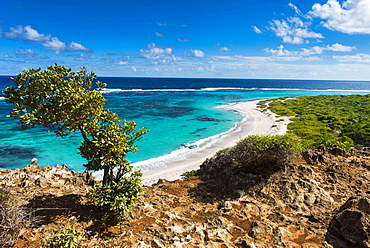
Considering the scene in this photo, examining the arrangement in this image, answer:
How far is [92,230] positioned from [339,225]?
857 cm

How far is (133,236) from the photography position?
8.21 m

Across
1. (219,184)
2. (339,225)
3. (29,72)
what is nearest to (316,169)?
(219,184)

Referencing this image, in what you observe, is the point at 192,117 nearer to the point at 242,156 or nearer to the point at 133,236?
the point at 242,156

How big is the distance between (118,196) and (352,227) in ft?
25.9

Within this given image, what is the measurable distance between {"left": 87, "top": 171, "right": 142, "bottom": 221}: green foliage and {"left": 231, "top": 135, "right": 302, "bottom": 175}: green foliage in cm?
682

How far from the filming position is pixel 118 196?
8.72 m

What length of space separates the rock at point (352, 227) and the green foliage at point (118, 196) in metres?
7.01

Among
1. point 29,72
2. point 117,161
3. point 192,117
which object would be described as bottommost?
point 192,117

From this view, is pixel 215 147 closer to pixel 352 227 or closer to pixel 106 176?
pixel 106 176

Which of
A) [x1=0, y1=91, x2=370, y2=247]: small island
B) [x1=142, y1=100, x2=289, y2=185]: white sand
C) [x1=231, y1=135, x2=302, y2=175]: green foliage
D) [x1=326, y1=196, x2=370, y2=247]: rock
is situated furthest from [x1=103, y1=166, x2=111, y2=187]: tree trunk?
[x1=142, y1=100, x2=289, y2=185]: white sand

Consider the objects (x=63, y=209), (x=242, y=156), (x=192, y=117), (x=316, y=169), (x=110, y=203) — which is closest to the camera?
(x=110, y=203)

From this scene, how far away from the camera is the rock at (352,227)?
7182mm

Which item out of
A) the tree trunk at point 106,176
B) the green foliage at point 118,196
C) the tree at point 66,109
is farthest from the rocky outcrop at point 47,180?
the tree at point 66,109

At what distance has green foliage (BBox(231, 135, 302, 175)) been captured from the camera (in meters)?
12.8
